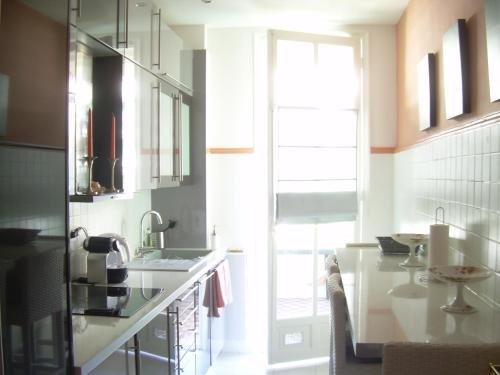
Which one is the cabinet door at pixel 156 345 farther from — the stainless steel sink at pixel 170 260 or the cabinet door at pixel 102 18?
the cabinet door at pixel 102 18

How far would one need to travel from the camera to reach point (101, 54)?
7.54ft

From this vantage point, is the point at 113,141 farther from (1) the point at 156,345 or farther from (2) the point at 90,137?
(1) the point at 156,345

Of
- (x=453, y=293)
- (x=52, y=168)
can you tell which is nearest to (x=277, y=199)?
(x=453, y=293)

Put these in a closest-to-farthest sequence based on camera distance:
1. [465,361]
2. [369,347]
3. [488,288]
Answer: [465,361], [369,347], [488,288]

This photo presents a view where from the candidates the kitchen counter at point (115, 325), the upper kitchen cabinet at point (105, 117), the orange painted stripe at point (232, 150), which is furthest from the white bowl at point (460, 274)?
the orange painted stripe at point (232, 150)

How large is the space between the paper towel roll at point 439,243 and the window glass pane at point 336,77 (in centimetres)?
186

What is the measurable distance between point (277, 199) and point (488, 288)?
197cm

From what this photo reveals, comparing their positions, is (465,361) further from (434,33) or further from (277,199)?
(277,199)

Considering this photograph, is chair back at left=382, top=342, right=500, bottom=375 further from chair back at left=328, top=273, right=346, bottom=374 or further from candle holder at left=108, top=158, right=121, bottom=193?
candle holder at left=108, top=158, right=121, bottom=193

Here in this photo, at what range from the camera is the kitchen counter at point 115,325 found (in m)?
1.48

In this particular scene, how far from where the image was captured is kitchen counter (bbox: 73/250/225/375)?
1479 millimetres

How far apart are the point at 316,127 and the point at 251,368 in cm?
195

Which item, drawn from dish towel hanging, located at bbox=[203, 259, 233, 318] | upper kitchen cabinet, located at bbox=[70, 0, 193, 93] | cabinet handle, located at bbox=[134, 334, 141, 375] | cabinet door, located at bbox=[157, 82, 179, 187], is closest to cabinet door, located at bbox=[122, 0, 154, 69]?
upper kitchen cabinet, located at bbox=[70, 0, 193, 93]

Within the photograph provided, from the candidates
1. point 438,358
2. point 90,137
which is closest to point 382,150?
point 90,137
